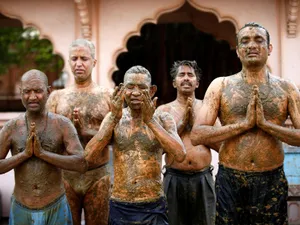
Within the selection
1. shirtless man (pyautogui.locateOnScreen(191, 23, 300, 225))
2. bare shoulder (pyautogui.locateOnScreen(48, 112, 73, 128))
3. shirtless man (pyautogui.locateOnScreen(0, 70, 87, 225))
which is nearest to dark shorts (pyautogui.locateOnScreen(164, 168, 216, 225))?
shirtless man (pyautogui.locateOnScreen(191, 23, 300, 225))

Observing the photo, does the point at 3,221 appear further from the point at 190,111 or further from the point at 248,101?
the point at 248,101

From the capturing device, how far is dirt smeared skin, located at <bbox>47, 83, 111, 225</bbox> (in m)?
4.77

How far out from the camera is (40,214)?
378cm

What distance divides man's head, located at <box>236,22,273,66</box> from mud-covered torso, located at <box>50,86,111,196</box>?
1.56 m

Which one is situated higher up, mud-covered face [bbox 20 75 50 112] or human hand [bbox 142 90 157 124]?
mud-covered face [bbox 20 75 50 112]

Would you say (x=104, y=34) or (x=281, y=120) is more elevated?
(x=104, y=34)

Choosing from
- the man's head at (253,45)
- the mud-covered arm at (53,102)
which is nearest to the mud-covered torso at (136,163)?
the man's head at (253,45)

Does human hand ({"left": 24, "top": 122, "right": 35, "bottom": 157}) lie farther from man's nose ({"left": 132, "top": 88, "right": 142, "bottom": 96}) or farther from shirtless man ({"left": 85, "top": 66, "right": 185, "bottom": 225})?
man's nose ({"left": 132, "top": 88, "right": 142, "bottom": 96})

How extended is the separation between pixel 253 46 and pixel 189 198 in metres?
1.88

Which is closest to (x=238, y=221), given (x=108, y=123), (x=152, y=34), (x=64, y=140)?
(x=108, y=123)

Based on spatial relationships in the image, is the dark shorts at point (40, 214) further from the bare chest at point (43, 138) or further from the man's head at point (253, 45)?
the man's head at point (253, 45)

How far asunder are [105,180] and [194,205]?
92 cm

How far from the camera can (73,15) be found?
7.22 metres

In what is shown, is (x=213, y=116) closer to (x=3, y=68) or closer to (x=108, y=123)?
(x=108, y=123)
